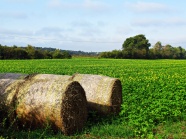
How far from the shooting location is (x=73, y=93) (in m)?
8.58

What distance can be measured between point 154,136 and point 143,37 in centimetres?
12014

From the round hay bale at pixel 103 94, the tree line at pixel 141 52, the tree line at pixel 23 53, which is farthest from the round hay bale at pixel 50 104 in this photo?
the tree line at pixel 141 52

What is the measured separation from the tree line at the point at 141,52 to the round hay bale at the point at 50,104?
3221 inches

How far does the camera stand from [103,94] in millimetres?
10164

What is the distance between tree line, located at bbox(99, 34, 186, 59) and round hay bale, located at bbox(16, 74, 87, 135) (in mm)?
81805

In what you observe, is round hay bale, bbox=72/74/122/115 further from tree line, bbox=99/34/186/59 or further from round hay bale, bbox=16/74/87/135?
tree line, bbox=99/34/186/59

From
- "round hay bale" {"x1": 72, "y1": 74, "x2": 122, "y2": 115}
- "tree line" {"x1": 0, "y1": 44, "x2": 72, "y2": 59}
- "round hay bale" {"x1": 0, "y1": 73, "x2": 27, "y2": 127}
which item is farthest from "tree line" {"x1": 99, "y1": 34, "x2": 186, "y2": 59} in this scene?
"round hay bale" {"x1": 0, "y1": 73, "x2": 27, "y2": 127}

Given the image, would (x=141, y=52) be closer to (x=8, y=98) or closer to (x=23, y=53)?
(x=23, y=53)

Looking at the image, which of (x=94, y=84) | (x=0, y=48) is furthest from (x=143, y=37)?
(x=94, y=84)

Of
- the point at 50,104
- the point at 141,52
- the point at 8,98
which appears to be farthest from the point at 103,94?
the point at 141,52

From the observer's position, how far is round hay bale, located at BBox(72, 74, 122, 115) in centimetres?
1011

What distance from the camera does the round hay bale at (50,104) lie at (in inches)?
323

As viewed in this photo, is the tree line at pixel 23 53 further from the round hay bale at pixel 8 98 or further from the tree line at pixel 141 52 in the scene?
the round hay bale at pixel 8 98

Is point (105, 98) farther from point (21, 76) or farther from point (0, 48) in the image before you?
point (0, 48)
